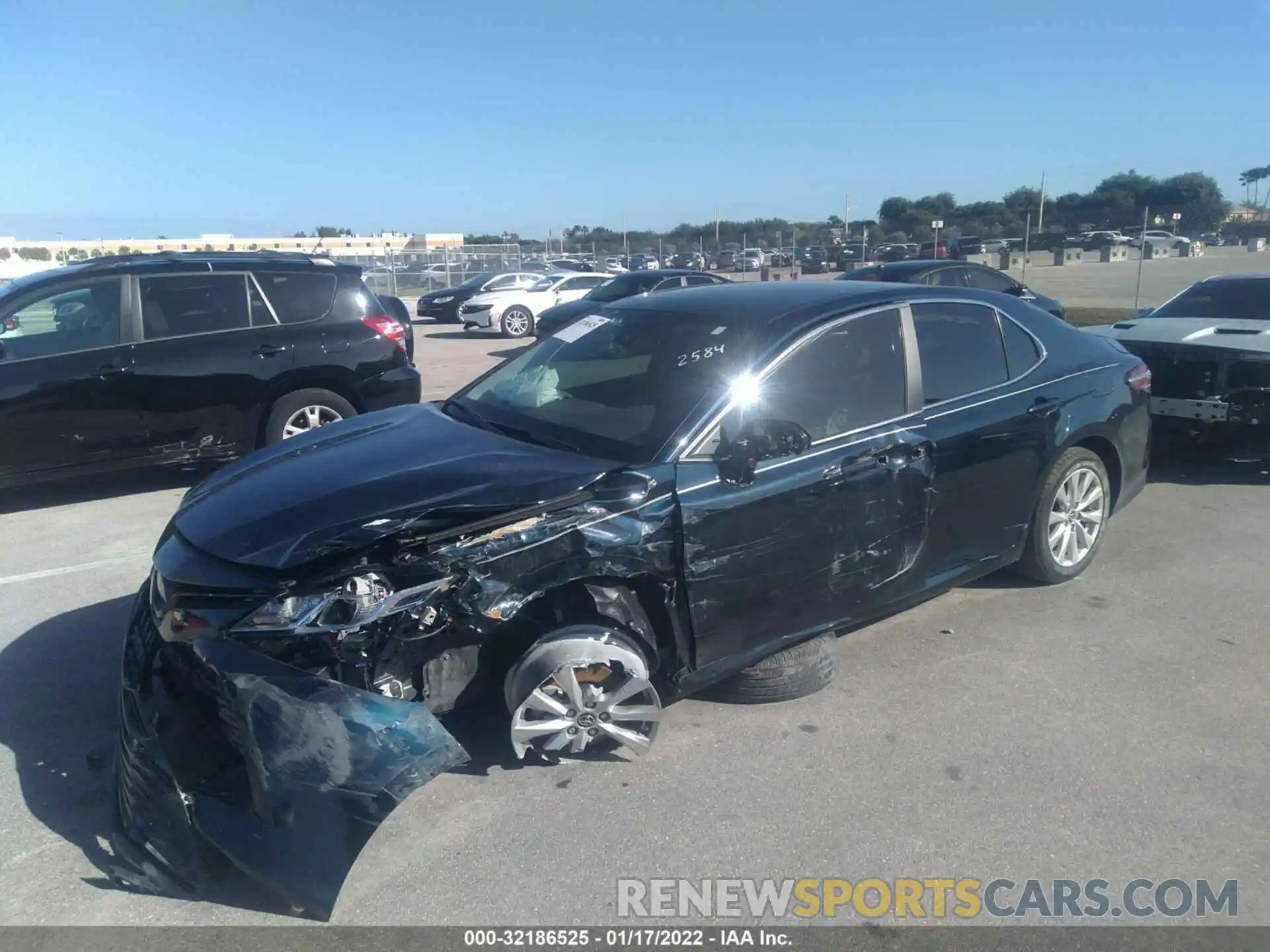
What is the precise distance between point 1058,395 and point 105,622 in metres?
4.93

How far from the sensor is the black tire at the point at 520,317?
2083 cm

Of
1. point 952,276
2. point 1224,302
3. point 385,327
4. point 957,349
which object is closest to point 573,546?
point 957,349

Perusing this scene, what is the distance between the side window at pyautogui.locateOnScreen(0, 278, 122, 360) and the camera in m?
6.61

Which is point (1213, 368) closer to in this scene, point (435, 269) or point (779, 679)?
point (779, 679)

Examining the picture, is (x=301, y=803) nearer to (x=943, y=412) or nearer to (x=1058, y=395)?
(x=943, y=412)

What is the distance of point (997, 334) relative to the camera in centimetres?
476

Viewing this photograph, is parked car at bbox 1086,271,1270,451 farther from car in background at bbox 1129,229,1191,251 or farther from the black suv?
car in background at bbox 1129,229,1191,251

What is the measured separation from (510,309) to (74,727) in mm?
17727

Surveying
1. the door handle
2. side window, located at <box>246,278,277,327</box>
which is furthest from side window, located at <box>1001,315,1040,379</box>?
side window, located at <box>246,278,277,327</box>

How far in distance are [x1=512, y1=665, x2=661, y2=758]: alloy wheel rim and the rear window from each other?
522 centimetres

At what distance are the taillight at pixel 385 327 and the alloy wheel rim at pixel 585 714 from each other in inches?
202

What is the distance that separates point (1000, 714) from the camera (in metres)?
3.86

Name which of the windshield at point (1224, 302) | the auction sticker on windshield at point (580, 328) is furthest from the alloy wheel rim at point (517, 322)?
the auction sticker on windshield at point (580, 328)

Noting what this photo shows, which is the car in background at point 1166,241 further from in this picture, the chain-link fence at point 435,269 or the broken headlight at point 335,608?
the broken headlight at point 335,608
